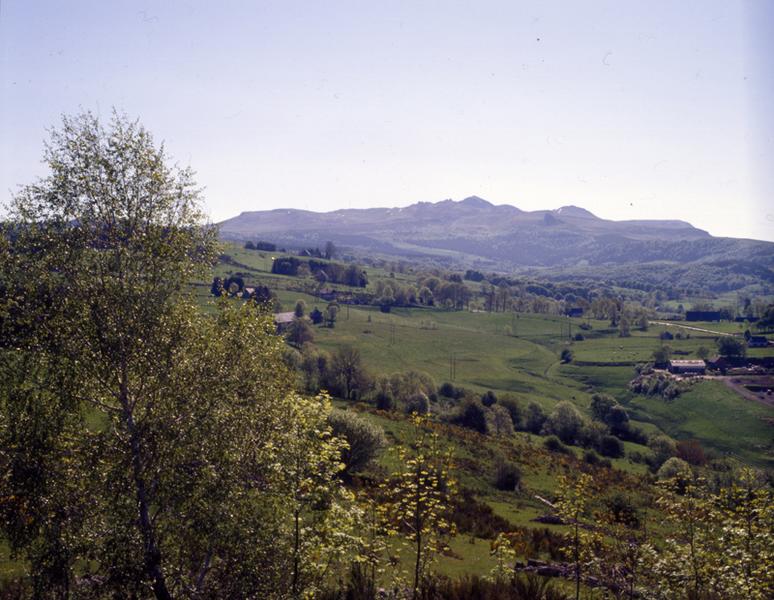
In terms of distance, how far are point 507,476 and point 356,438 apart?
53.7ft

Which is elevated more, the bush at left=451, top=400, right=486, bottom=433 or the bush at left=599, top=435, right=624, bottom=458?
the bush at left=451, top=400, right=486, bottom=433

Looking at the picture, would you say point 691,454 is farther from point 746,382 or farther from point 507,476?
point 746,382

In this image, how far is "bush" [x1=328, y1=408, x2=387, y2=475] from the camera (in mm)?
40875

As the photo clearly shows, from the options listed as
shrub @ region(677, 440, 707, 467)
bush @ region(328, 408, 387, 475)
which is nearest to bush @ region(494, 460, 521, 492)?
bush @ region(328, 408, 387, 475)

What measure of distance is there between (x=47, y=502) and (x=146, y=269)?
6.16 metres

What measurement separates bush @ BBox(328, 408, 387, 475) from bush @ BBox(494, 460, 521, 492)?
13.4 m

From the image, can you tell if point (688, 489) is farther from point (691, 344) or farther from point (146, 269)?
point (691, 344)

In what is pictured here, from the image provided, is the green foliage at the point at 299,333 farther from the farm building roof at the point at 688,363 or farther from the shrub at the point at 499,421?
the farm building roof at the point at 688,363

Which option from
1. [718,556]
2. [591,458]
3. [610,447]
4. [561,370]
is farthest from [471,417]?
[561,370]

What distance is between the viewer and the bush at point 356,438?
134 ft

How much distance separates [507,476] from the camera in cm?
5012

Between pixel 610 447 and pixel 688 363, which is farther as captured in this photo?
pixel 688 363

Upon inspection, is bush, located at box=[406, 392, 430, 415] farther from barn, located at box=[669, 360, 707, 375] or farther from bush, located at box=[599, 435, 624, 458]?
barn, located at box=[669, 360, 707, 375]

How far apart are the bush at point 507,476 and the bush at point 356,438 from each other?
527 inches
